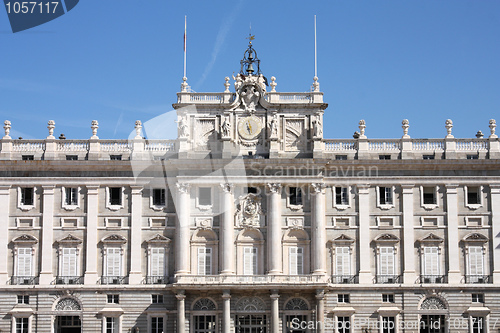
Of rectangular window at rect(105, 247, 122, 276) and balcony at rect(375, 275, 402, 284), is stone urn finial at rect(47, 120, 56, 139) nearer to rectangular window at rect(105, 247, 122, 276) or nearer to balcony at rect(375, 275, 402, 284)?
rectangular window at rect(105, 247, 122, 276)

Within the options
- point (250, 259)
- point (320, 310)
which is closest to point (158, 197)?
point (250, 259)

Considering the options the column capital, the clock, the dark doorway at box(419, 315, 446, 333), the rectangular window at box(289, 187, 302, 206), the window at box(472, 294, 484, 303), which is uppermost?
the clock

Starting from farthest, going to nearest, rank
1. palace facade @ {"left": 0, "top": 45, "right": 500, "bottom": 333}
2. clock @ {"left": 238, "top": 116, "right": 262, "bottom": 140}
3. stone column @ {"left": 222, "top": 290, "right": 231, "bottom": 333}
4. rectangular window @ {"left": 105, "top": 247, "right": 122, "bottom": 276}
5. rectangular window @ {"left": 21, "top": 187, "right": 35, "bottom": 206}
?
clock @ {"left": 238, "top": 116, "right": 262, "bottom": 140}, rectangular window @ {"left": 21, "top": 187, "right": 35, "bottom": 206}, rectangular window @ {"left": 105, "top": 247, "right": 122, "bottom": 276}, palace facade @ {"left": 0, "top": 45, "right": 500, "bottom": 333}, stone column @ {"left": 222, "top": 290, "right": 231, "bottom": 333}

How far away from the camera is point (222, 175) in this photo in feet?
247

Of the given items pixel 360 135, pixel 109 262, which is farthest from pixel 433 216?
pixel 109 262

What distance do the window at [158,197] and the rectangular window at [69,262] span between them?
7557 millimetres

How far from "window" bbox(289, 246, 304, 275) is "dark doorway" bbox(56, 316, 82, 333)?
17.6 meters

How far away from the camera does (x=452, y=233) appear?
2968 inches

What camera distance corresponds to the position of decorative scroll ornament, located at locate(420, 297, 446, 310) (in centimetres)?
7444

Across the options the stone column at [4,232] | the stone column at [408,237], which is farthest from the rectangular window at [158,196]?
the stone column at [408,237]

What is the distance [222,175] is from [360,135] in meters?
12.0

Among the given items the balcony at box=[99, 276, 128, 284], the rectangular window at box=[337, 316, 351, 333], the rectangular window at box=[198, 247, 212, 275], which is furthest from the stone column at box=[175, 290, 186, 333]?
the rectangular window at box=[337, 316, 351, 333]

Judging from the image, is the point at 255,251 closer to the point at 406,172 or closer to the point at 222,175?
the point at 222,175

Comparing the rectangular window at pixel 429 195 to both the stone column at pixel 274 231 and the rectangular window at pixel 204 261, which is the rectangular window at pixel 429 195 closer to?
the stone column at pixel 274 231
